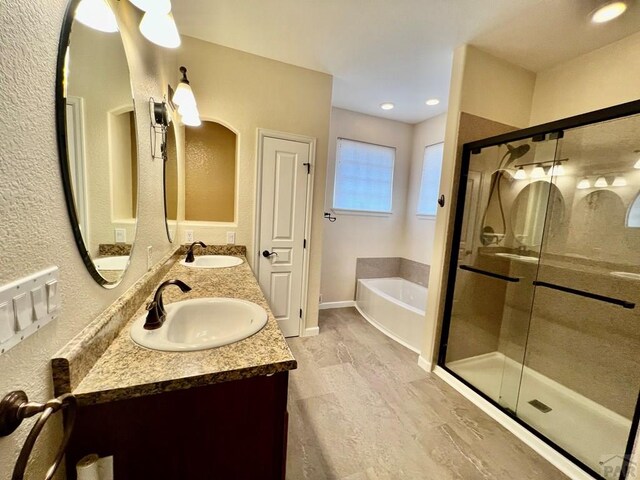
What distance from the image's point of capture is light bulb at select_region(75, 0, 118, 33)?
694mm

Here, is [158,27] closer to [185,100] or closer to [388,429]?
[185,100]

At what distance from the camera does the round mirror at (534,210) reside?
208 centimetres

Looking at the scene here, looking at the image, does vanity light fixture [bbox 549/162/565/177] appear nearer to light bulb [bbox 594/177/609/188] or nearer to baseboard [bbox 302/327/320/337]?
light bulb [bbox 594/177/609/188]

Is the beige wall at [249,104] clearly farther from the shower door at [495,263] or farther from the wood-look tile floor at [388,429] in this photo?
the shower door at [495,263]

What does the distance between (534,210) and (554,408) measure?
60.0 inches

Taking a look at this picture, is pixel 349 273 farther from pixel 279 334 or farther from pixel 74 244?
pixel 74 244

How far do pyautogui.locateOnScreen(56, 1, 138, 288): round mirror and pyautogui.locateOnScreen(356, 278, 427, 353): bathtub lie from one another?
2502mm

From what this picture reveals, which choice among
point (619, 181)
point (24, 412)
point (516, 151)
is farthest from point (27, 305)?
point (619, 181)

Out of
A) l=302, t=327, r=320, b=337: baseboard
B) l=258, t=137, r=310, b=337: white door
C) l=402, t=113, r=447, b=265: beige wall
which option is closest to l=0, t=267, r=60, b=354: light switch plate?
l=258, t=137, r=310, b=337: white door

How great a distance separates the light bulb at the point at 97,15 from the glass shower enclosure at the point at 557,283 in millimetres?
2246

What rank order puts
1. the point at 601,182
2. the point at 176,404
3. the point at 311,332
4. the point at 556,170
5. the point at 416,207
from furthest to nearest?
the point at 416,207
the point at 311,332
the point at 556,170
the point at 601,182
the point at 176,404

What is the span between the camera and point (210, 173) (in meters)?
2.55

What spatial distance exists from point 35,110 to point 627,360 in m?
3.15

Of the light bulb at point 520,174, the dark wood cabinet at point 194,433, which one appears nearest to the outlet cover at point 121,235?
the dark wood cabinet at point 194,433
